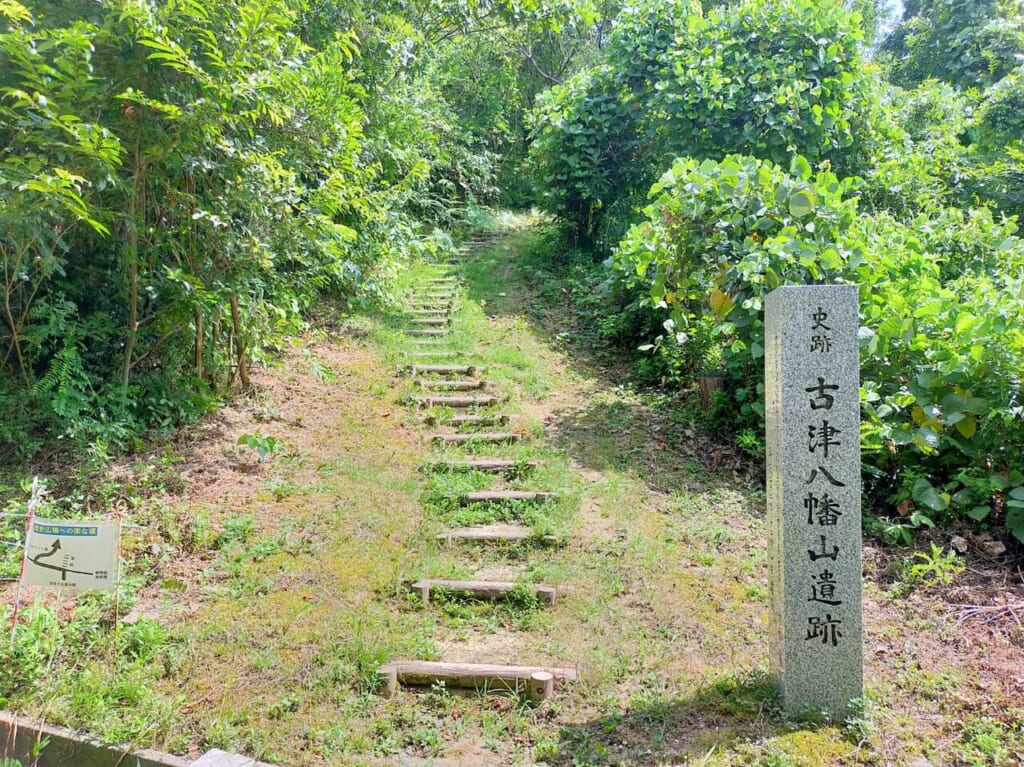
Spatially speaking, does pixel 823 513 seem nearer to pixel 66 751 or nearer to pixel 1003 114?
pixel 66 751

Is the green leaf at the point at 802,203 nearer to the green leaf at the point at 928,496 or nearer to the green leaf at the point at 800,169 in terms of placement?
the green leaf at the point at 800,169

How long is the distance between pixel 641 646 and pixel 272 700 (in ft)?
5.86

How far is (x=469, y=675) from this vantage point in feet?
10.8

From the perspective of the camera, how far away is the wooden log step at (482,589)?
397cm

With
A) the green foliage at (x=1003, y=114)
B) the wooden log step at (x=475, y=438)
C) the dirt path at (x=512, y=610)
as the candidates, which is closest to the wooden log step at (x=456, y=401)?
the dirt path at (x=512, y=610)

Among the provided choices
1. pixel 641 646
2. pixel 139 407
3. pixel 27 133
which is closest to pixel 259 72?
pixel 27 133

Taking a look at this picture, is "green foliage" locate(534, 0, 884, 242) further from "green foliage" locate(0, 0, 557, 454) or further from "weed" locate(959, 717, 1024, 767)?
"weed" locate(959, 717, 1024, 767)

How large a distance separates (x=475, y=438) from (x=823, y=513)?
3.47 metres

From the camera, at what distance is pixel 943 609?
381 centimetres

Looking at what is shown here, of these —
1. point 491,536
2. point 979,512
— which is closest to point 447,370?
point 491,536

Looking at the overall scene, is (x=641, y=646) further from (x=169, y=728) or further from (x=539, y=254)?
(x=539, y=254)

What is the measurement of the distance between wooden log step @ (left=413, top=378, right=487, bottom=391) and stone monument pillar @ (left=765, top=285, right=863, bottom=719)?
459cm

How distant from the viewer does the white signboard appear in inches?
129

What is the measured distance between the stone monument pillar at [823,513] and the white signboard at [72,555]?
10.2 ft
